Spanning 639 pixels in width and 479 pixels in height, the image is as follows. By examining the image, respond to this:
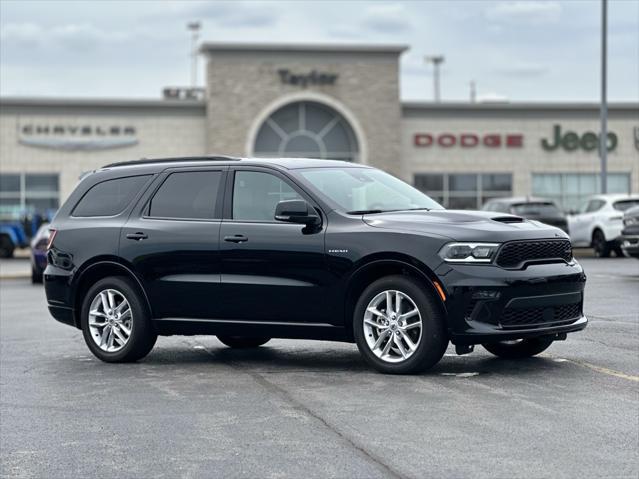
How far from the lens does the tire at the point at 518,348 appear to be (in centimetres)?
1005

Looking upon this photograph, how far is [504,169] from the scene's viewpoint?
2060 inches

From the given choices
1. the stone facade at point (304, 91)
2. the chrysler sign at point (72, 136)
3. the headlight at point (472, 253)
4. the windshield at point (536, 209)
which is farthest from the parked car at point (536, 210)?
the chrysler sign at point (72, 136)

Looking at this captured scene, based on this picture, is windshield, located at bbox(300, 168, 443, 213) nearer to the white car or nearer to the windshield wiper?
the windshield wiper

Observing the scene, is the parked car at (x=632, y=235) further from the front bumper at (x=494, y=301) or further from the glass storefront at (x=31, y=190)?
the glass storefront at (x=31, y=190)

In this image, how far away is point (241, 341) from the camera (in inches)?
446

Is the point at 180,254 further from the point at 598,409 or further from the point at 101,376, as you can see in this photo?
the point at 598,409

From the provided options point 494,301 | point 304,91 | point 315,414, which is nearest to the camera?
point 315,414

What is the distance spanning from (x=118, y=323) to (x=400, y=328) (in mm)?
2743

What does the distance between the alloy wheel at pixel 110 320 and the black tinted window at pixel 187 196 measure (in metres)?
0.82

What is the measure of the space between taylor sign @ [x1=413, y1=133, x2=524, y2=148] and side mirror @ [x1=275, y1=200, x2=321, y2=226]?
1671 inches

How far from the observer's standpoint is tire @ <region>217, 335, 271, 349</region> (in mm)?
11273

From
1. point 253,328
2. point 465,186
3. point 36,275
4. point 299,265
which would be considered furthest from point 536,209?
point 299,265

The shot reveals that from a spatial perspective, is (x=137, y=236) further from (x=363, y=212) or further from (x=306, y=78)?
(x=306, y=78)

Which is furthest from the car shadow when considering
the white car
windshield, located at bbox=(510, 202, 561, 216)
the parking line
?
windshield, located at bbox=(510, 202, 561, 216)
